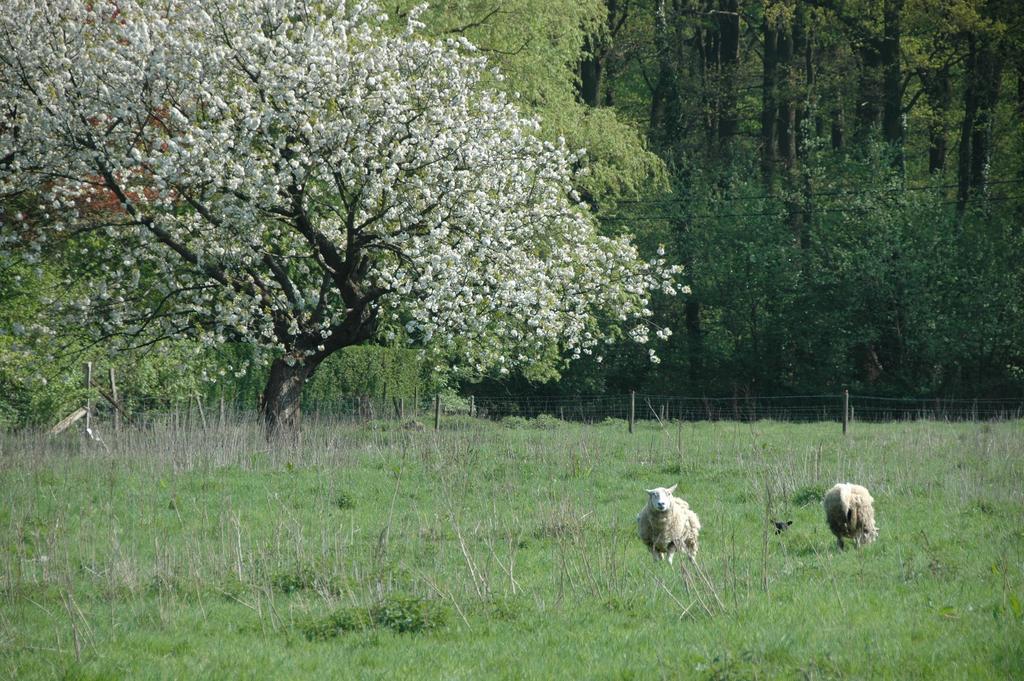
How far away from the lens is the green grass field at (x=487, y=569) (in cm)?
856

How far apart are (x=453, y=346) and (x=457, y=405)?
1250 cm

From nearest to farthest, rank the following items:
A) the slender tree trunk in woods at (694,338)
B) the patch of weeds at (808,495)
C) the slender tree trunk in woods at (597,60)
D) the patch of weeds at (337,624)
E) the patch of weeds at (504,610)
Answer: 1. the patch of weeds at (337,624)
2. the patch of weeds at (504,610)
3. the patch of weeds at (808,495)
4. the slender tree trunk in woods at (694,338)
5. the slender tree trunk in woods at (597,60)

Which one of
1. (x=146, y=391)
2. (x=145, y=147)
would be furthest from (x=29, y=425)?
(x=145, y=147)

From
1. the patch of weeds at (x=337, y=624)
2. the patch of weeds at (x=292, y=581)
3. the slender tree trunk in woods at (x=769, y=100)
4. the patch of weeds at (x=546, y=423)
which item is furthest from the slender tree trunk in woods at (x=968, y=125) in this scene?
the patch of weeds at (x=337, y=624)

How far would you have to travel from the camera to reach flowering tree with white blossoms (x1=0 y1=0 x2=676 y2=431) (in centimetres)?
2042

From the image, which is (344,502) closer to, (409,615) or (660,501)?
(660,501)

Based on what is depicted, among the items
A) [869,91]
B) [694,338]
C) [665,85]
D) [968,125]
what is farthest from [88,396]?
[968,125]

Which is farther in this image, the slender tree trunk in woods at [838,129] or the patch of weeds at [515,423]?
the slender tree trunk in woods at [838,129]

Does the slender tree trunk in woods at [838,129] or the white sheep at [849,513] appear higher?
the slender tree trunk in woods at [838,129]

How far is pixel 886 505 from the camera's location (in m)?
15.7

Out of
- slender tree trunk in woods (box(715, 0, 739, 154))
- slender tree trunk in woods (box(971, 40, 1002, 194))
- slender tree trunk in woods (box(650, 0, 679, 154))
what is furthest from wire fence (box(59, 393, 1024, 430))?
slender tree trunk in woods (box(715, 0, 739, 154))

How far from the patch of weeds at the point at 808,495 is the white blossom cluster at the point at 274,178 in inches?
264

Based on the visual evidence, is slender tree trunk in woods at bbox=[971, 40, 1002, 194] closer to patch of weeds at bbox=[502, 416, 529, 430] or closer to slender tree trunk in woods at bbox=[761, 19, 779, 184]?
slender tree trunk in woods at bbox=[761, 19, 779, 184]

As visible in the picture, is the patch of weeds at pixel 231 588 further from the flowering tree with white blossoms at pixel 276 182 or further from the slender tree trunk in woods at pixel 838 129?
the slender tree trunk in woods at pixel 838 129
